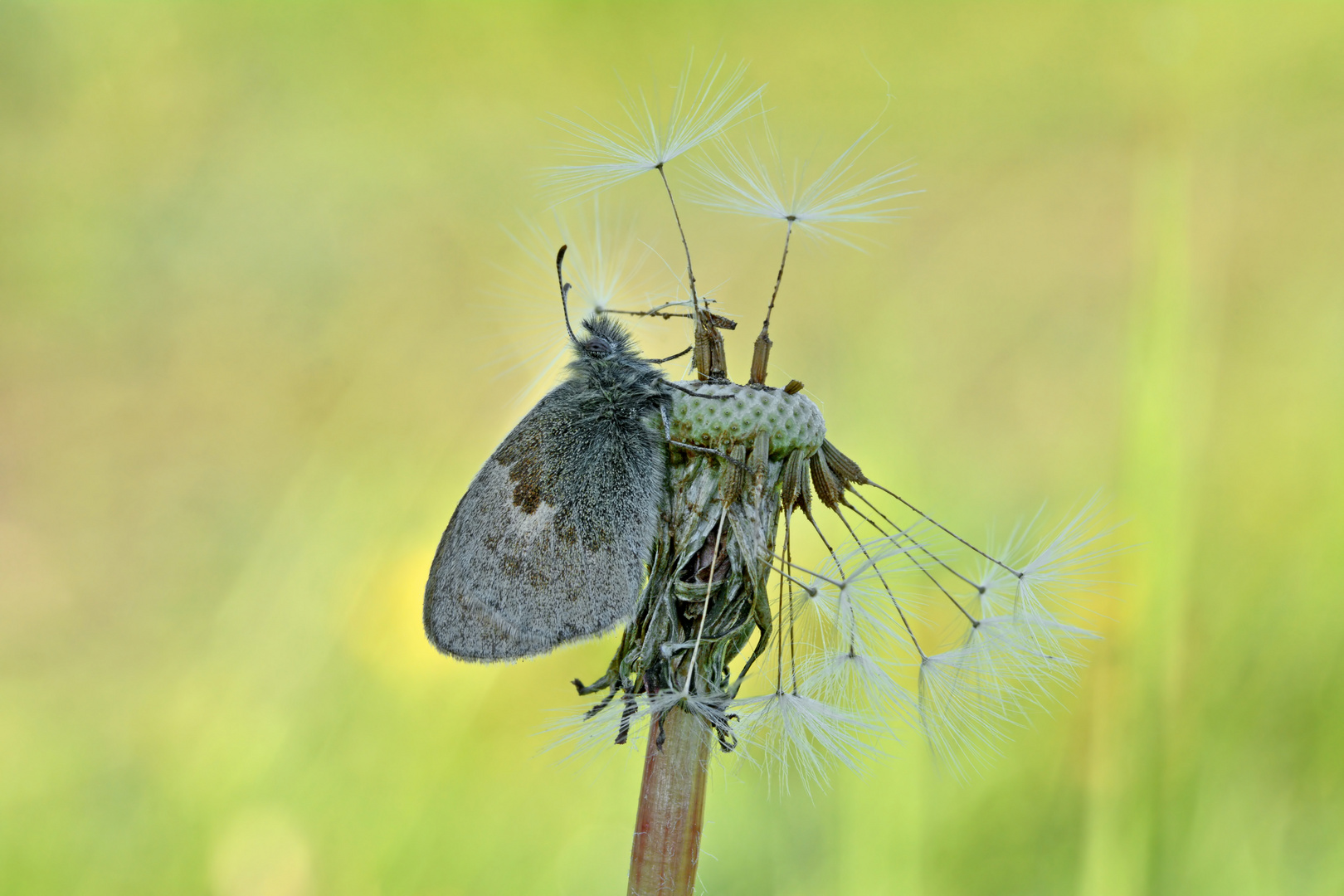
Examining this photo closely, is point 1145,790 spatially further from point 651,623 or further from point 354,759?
point 354,759

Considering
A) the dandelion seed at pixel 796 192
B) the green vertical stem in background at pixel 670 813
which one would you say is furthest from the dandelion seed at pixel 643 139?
the green vertical stem in background at pixel 670 813

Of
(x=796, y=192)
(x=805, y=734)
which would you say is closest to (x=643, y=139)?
(x=796, y=192)

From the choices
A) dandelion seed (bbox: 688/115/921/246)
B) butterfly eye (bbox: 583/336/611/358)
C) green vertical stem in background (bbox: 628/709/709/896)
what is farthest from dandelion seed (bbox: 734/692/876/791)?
dandelion seed (bbox: 688/115/921/246)

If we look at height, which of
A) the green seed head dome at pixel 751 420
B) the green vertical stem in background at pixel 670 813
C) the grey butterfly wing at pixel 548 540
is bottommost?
the green vertical stem in background at pixel 670 813

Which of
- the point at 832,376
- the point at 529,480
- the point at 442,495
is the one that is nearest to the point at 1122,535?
the point at 832,376

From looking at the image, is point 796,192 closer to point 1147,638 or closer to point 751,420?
point 751,420

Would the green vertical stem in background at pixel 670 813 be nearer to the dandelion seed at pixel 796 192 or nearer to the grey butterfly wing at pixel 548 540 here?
the grey butterfly wing at pixel 548 540
